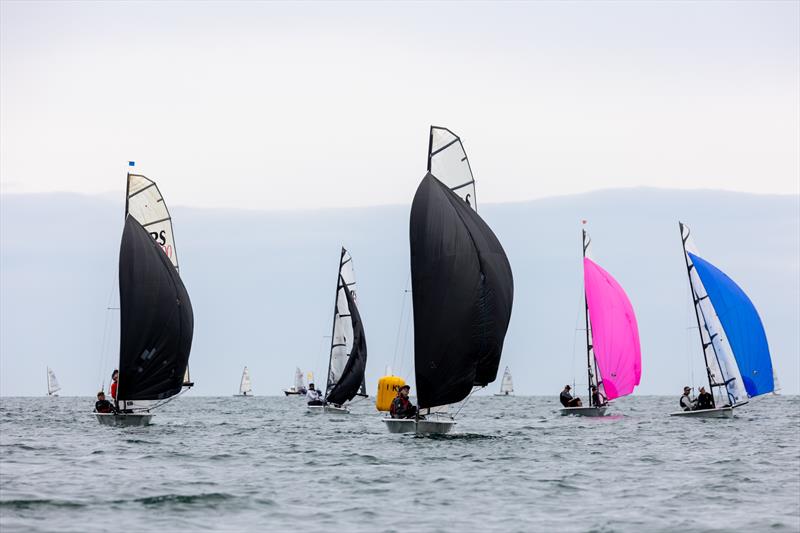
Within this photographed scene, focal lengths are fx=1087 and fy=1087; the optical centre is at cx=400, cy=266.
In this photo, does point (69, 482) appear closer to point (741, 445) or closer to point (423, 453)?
point (423, 453)

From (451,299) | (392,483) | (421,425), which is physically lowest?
(392,483)

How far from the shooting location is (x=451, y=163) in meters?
33.4

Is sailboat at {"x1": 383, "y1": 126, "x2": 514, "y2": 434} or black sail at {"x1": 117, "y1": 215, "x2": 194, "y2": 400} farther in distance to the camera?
black sail at {"x1": 117, "y1": 215, "x2": 194, "y2": 400}

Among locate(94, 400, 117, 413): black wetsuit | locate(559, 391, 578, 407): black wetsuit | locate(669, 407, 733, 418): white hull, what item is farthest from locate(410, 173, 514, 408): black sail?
locate(559, 391, 578, 407): black wetsuit

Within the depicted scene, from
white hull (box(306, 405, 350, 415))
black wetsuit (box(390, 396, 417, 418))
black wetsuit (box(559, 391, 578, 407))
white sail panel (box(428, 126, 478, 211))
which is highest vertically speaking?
white sail panel (box(428, 126, 478, 211))

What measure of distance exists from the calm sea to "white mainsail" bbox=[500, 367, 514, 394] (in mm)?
121916

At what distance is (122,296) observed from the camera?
38.6 metres

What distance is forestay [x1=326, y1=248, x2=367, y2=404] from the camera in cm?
6009

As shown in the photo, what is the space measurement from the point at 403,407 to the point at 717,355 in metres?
20.6

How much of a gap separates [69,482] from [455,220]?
572 inches

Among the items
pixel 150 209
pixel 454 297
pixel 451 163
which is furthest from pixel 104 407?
pixel 451 163

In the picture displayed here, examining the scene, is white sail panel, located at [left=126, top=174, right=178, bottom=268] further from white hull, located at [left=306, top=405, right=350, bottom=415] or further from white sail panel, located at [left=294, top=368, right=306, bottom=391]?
white sail panel, located at [left=294, top=368, right=306, bottom=391]

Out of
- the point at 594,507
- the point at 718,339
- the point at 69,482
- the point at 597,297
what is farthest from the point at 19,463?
the point at 597,297

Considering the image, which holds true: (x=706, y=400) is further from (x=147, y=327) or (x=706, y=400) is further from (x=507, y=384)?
(x=507, y=384)
